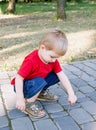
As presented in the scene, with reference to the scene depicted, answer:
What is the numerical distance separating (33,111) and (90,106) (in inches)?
26.6

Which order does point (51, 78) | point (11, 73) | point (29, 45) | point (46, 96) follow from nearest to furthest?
point (51, 78) < point (46, 96) < point (11, 73) < point (29, 45)

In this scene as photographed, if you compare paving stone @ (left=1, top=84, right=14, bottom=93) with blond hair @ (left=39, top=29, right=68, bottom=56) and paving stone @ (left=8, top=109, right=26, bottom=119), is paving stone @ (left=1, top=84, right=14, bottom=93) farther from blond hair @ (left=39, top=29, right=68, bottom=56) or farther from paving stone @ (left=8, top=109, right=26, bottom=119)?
blond hair @ (left=39, top=29, right=68, bottom=56)

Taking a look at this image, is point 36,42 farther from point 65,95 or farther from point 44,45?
point 44,45

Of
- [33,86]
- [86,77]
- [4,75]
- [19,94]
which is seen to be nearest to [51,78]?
[33,86]

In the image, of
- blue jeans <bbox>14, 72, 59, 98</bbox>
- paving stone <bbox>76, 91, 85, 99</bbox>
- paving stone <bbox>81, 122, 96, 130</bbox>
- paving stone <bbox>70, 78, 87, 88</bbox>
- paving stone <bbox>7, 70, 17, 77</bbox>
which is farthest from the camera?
paving stone <bbox>7, 70, 17, 77</bbox>

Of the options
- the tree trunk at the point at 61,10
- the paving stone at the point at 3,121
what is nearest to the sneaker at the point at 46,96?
the paving stone at the point at 3,121

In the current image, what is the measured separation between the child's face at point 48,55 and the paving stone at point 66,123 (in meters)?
0.62

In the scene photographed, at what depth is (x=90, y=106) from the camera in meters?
3.58

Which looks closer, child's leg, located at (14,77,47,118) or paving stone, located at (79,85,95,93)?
child's leg, located at (14,77,47,118)

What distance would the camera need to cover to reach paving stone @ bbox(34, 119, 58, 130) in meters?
3.07

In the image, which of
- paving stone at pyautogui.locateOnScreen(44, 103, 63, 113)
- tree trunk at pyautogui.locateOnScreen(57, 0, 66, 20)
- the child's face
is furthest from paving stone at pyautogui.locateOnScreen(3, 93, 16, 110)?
tree trunk at pyautogui.locateOnScreen(57, 0, 66, 20)

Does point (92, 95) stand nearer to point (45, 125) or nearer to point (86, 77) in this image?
point (86, 77)

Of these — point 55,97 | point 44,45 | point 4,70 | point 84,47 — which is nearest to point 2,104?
point 55,97

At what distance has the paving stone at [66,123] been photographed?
3.06m
